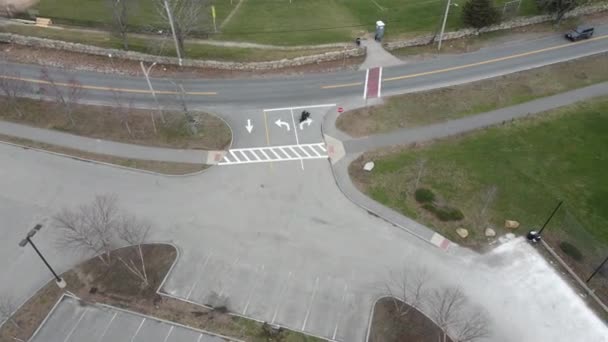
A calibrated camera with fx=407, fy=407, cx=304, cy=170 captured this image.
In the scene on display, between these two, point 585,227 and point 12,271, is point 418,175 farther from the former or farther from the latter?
point 12,271

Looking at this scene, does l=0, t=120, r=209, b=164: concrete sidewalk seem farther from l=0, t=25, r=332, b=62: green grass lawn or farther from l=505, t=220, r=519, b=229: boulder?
l=505, t=220, r=519, b=229: boulder

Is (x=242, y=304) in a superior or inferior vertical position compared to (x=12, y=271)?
superior

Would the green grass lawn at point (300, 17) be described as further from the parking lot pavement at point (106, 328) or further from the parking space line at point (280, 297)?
the parking lot pavement at point (106, 328)

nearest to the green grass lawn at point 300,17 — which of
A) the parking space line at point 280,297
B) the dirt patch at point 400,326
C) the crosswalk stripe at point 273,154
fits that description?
the crosswalk stripe at point 273,154

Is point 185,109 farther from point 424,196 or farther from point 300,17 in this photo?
point 300,17

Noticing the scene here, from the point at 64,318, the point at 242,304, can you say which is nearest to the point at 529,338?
the point at 242,304
